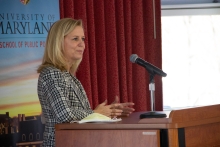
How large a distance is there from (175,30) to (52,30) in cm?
222

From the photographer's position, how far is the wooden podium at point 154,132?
2234 mm

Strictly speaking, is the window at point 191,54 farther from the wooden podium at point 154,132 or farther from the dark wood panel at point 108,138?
the dark wood panel at point 108,138

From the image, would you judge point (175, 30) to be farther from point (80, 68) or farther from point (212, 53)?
point (80, 68)

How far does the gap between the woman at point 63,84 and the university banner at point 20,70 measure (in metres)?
0.68

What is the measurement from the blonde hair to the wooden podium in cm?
50

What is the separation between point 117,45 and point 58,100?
1979 mm

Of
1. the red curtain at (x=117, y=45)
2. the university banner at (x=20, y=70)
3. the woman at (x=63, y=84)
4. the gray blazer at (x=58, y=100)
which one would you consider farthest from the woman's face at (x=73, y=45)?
the red curtain at (x=117, y=45)

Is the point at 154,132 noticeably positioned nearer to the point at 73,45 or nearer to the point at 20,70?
the point at 73,45

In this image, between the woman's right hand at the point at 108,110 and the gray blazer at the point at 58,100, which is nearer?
the gray blazer at the point at 58,100

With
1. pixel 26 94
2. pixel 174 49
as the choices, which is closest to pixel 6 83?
pixel 26 94

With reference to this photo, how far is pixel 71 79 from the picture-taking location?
2848mm

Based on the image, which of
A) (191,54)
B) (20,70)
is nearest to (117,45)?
(191,54)

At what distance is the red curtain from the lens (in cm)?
423

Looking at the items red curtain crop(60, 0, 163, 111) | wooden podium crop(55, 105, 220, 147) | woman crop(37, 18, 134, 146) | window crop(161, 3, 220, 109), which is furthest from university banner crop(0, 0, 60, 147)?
window crop(161, 3, 220, 109)
